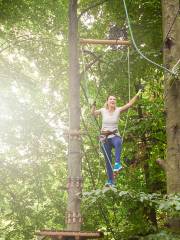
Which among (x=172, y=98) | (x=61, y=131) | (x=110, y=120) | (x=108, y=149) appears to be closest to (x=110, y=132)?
(x=110, y=120)

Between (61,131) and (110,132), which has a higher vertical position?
(61,131)

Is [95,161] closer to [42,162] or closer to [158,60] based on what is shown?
[42,162]

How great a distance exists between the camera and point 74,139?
24.3ft

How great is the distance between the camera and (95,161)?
13.5 metres

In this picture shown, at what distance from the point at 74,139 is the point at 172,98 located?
209cm

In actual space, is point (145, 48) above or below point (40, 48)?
below

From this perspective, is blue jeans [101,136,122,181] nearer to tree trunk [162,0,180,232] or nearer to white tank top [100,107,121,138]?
white tank top [100,107,121,138]

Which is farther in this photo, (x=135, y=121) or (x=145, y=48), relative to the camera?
(x=135, y=121)

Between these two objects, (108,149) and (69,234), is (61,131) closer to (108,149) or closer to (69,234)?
(108,149)

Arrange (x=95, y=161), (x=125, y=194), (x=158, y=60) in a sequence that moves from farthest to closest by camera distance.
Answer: (x=95, y=161)
(x=158, y=60)
(x=125, y=194)

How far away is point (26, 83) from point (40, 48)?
1672mm

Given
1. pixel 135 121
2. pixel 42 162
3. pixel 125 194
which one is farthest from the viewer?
pixel 42 162

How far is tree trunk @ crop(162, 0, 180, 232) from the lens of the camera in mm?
7202

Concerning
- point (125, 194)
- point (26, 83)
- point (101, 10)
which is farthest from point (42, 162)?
point (125, 194)
